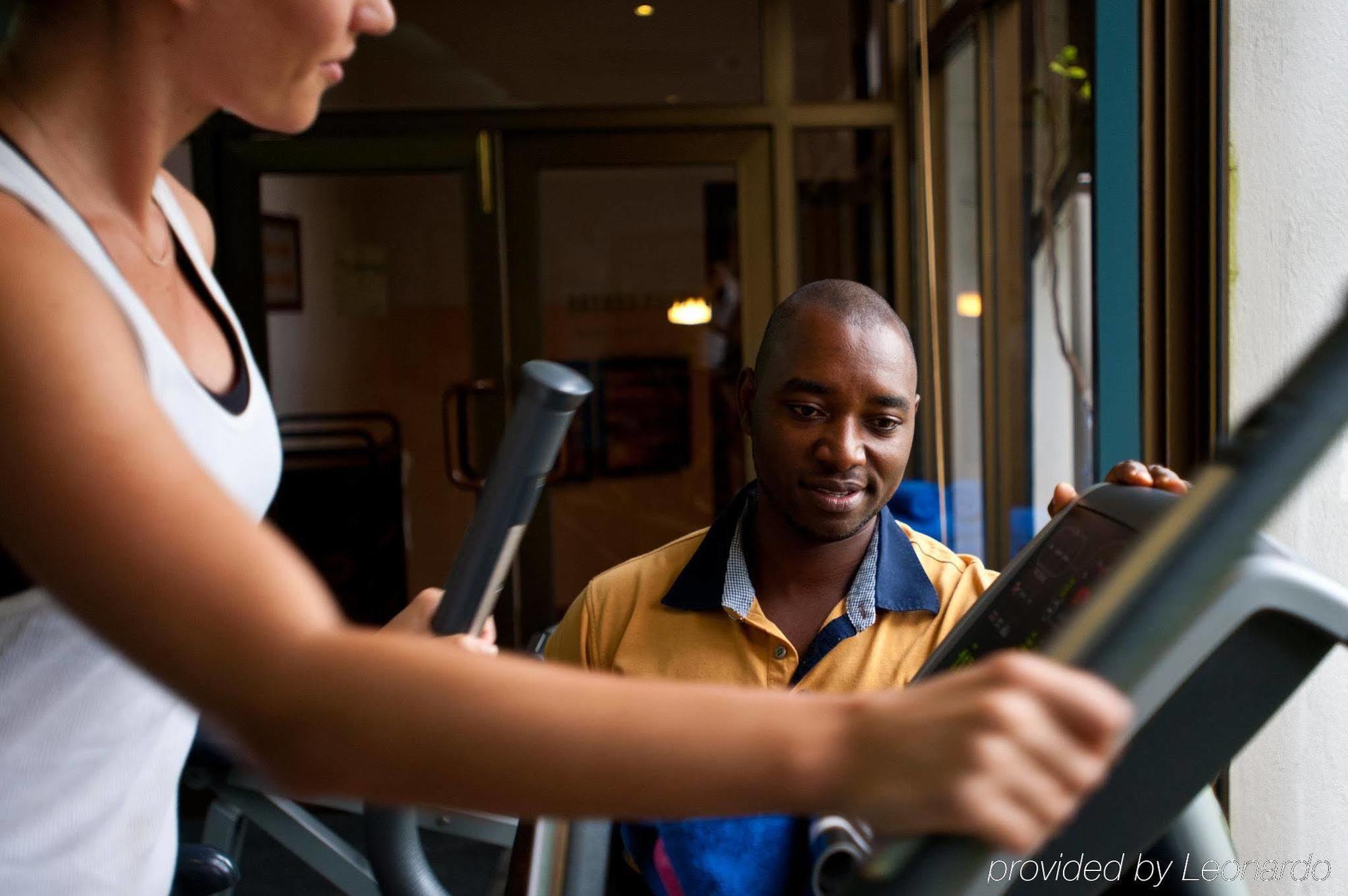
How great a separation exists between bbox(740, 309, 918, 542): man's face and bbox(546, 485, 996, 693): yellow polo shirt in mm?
89

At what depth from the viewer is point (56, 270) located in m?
0.50

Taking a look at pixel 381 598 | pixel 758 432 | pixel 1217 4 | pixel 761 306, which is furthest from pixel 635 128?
pixel 758 432

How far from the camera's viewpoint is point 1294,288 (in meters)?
1.78

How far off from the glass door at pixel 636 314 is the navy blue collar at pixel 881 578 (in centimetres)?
264

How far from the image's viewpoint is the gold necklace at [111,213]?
0.65 metres

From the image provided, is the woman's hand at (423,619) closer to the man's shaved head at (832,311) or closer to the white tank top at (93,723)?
the white tank top at (93,723)

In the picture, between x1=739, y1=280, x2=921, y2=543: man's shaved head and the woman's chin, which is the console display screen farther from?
the woman's chin

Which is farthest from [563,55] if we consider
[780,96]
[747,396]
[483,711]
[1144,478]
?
[483,711]

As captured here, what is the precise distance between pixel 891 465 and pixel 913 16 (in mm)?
3176

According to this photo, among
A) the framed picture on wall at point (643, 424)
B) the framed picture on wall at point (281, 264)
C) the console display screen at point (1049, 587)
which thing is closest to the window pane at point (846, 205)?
the framed picture on wall at point (643, 424)

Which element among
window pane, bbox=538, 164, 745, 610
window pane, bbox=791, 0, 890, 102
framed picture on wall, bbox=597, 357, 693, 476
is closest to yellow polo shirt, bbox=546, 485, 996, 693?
window pane, bbox=538, 164, 745, 610

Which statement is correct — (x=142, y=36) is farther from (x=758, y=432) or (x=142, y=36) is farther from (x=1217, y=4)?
(x=1217, y=4)

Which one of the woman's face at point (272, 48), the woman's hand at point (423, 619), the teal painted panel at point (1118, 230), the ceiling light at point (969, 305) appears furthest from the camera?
the ceiling light at point (969, 305)

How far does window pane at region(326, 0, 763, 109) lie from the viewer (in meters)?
4.03
